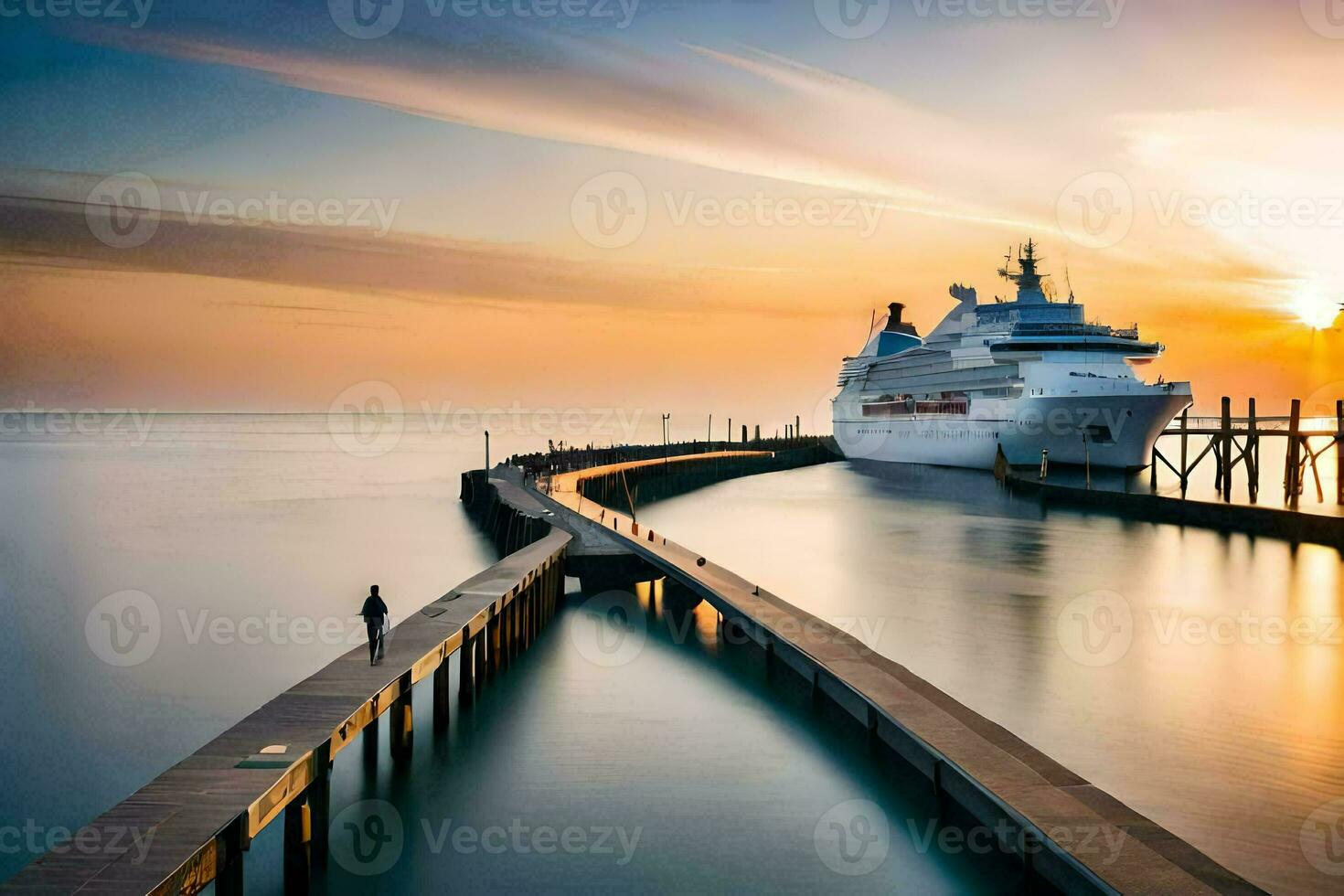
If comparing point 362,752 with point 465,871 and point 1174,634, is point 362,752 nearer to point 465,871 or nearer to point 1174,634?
point 465,871

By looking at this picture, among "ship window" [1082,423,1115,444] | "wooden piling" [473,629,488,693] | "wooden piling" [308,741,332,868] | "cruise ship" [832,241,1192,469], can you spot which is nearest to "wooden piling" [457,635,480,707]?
"wooden piling" [473,629,488,693]

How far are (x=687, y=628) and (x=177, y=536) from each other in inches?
1084

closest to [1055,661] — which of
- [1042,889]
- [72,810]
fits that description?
[1042,889]

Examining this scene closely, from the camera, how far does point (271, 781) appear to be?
24.1 ft

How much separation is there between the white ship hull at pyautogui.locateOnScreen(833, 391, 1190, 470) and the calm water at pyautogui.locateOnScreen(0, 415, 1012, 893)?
3584 centimetres

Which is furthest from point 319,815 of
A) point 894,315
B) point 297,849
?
point 894,315

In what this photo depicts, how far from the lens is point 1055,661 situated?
17094 mm

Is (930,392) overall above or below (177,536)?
above

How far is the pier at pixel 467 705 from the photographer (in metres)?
6.39

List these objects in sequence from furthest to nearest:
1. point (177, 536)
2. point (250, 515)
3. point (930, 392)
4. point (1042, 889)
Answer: point (930, 392), point (250, 515), point (177, 536), point (1042, 889)

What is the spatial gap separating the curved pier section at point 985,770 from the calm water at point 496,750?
0.60 m

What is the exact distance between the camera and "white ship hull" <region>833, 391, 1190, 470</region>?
4906 centimetres

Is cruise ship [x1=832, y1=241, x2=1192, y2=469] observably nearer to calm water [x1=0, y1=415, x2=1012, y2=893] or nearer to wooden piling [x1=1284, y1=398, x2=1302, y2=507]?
wooden piling [x1=1284, y1=398, x2=1302, y2=507]

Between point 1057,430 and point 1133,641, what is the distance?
36604 millimetres
